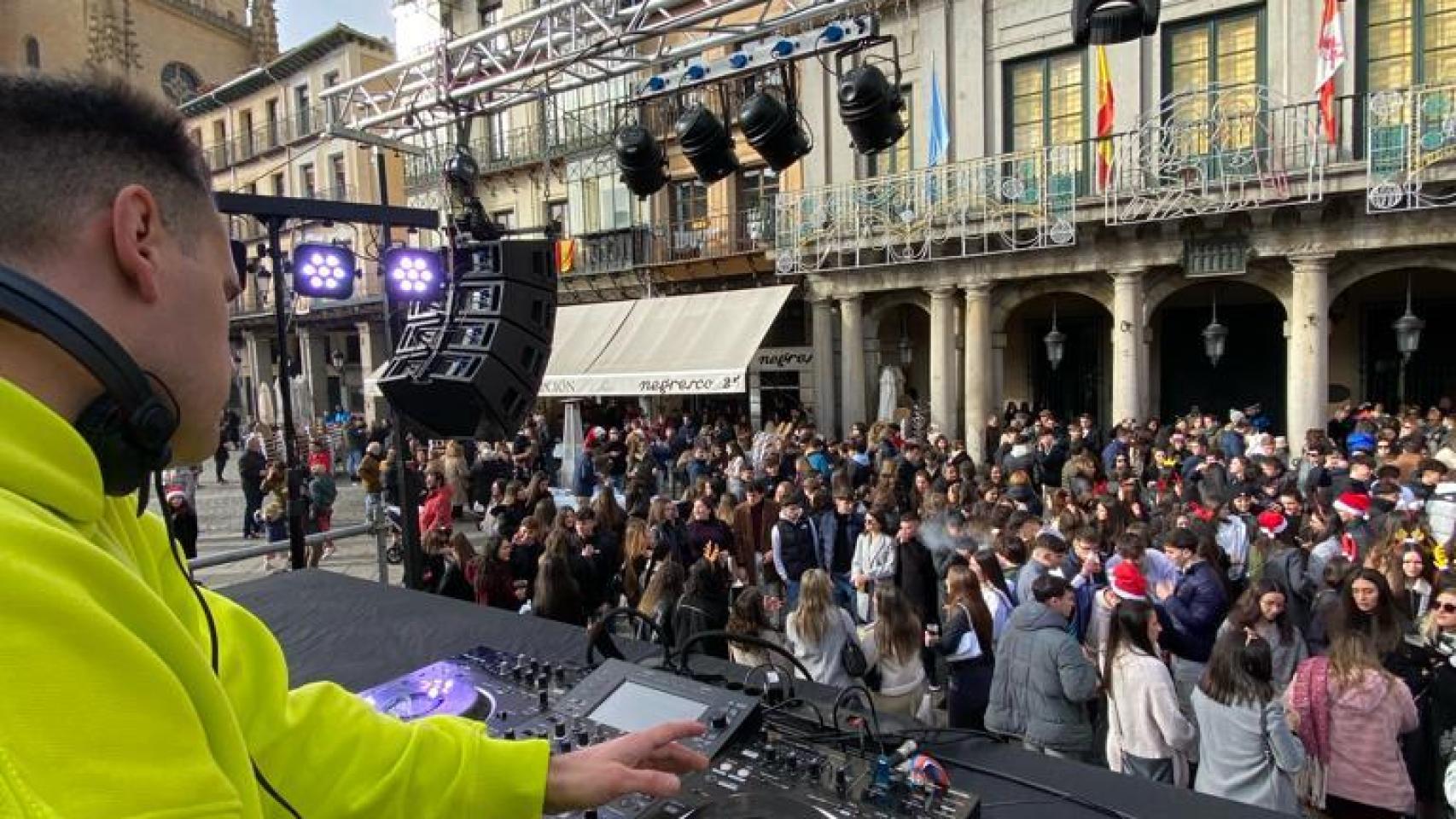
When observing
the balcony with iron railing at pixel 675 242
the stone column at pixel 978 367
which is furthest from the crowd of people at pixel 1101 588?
the balcony with iron railing at pixel 675 242

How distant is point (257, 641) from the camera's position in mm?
1364

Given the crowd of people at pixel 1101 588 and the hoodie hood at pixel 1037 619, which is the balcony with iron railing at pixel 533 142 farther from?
the hoodie hood at pixel 1037 619

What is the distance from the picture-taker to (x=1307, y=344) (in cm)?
1351

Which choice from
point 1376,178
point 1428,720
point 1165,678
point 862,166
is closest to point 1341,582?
point 1428,720

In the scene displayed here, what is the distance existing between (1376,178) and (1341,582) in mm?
9723

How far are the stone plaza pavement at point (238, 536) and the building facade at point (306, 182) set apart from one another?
7.05 metres

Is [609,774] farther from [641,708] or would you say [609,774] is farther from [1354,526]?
[1354,526]

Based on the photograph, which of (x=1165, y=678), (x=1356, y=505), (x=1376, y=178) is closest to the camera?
(x=1165, y=678)

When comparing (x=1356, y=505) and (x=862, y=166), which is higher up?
(x=862, y=166)

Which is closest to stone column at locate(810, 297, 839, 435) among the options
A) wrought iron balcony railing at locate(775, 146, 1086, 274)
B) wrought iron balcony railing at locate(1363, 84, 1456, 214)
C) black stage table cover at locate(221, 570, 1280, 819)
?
wrought iron balcony railing at locate(775, 146, 1086, 274)

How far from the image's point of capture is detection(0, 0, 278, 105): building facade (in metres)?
29.3

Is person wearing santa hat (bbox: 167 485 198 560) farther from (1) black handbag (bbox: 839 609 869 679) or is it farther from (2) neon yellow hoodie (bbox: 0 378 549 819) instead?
(2) neon yellow hoodie (bbox: 0 378 549 819)

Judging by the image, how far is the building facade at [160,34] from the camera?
29.3 m

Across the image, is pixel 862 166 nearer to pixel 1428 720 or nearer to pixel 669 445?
pixel 669 445
